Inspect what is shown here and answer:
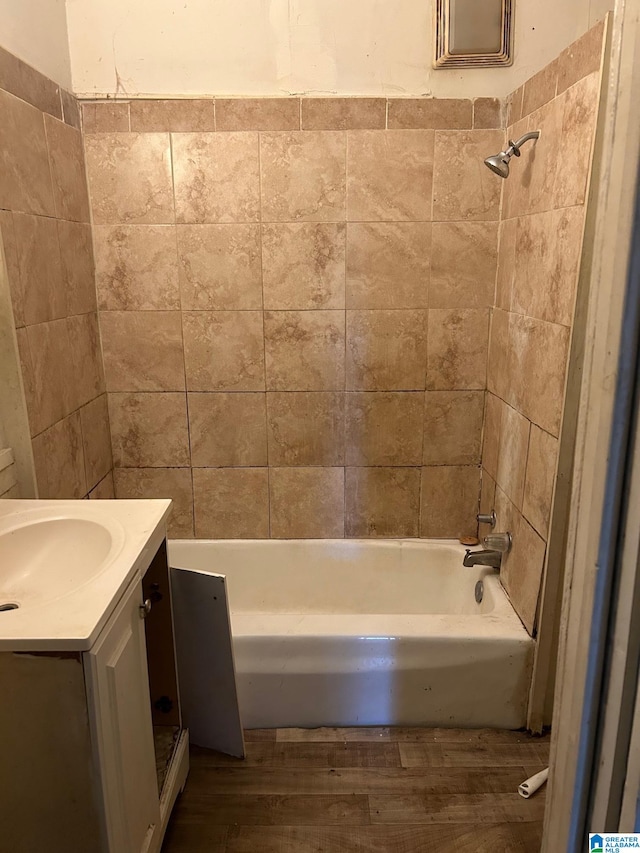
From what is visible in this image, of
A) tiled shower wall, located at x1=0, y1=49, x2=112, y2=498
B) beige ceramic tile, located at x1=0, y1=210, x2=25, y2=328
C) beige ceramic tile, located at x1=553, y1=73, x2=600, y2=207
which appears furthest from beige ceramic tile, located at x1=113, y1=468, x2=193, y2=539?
beige ceramic tile, located at x1=553, y1=73, x2=600, y2=207

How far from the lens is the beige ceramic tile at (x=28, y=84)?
1.61 m

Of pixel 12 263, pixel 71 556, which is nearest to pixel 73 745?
pixel 71 556

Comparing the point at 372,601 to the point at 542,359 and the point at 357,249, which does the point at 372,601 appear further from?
the point at 357,249

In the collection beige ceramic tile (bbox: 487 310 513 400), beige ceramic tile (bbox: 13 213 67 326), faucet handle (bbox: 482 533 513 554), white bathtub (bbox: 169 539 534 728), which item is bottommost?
white bathtub (bbox: 169 539 534 728)

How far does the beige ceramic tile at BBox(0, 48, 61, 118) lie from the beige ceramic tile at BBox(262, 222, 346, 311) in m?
0.76

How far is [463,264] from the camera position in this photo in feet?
7.32

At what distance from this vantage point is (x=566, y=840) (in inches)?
28.3

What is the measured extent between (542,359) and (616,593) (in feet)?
4.12

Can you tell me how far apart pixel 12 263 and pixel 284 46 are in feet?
3.91

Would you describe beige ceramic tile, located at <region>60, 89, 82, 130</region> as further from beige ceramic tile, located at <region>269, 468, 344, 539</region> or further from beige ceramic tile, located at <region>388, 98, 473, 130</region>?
beige ceramic tile, located at <region>269, 468, 344, 539</region>

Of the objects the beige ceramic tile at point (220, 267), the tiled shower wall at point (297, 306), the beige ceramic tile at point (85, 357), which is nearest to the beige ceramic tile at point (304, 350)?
the tiled shower wall at point (297, 306)

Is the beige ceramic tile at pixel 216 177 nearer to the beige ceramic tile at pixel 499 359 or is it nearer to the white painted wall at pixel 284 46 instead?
the white painted wall at pixel 284 46

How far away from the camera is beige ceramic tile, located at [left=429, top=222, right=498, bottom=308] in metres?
2.20

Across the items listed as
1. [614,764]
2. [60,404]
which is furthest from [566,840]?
[60,404]
